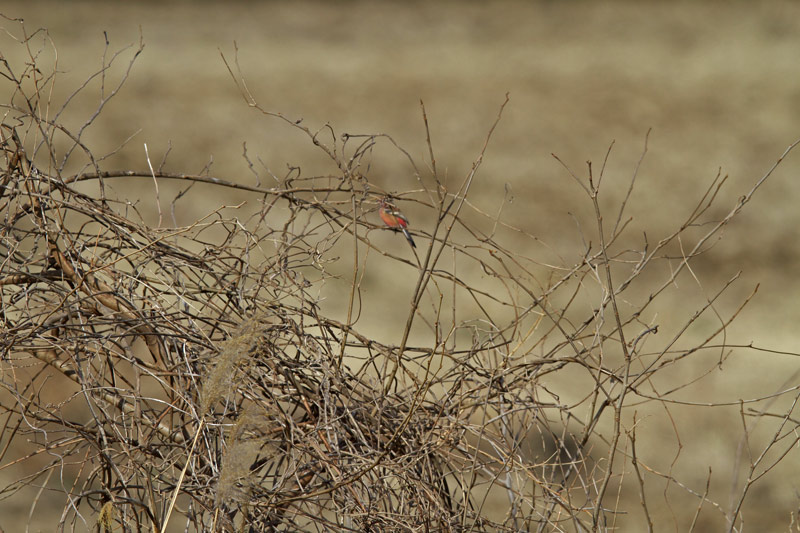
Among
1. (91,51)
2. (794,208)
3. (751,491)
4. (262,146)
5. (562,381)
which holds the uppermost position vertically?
(794,208)

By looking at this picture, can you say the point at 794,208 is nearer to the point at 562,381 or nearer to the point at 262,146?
the point at 562,381

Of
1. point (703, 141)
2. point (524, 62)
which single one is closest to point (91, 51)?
point (524, 62)

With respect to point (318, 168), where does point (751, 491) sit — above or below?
below

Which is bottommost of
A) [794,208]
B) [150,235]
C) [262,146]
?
[150,235]

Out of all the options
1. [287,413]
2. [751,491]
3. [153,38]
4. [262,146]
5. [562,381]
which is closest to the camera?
[287,413]

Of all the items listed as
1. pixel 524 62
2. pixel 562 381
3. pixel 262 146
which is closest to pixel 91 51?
pixel 262 146

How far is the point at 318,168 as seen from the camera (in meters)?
8.37

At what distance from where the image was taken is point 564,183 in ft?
27.5

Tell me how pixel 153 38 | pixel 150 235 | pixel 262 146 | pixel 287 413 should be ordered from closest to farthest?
pixel 287 413
pixel 150 235
pixel 262 146
pixel 153 38

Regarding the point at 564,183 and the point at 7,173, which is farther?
the point at 564,183

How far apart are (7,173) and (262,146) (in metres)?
6.86

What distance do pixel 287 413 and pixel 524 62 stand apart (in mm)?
8076

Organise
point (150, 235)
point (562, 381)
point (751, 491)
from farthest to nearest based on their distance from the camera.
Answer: point (562, 381) → point (751, 491) → point (150, 235)

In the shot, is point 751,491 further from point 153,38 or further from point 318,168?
point 153,38
